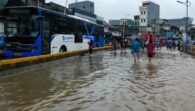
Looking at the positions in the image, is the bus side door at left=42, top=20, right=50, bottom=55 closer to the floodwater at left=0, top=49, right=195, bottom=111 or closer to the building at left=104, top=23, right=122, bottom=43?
the floodwater at left=0, top=49, right=195, bottom=111

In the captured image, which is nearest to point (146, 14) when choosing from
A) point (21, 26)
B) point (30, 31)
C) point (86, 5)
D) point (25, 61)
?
point (86, 5)

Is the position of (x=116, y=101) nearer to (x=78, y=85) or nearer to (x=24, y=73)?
(x=78, y=85)

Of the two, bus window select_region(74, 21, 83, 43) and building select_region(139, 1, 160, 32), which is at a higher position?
building select_region(139, 1, 160, 32)

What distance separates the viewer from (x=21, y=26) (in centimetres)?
2036

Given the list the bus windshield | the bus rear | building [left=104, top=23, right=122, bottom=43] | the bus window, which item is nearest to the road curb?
the bus rear

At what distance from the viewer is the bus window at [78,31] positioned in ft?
91.4

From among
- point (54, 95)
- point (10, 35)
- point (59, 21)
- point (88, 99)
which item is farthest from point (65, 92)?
point (59, 21)

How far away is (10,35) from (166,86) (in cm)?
1183

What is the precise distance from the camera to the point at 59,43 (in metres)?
24.3

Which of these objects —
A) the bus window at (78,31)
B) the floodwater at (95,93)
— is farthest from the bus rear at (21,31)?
the bus window at (78,31)

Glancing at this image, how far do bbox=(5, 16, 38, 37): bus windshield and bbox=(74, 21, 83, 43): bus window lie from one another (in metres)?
7.39

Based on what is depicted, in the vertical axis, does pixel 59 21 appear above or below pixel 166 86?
above

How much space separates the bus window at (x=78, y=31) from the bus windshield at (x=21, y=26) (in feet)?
24.2

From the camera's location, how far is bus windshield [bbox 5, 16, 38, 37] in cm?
2033
